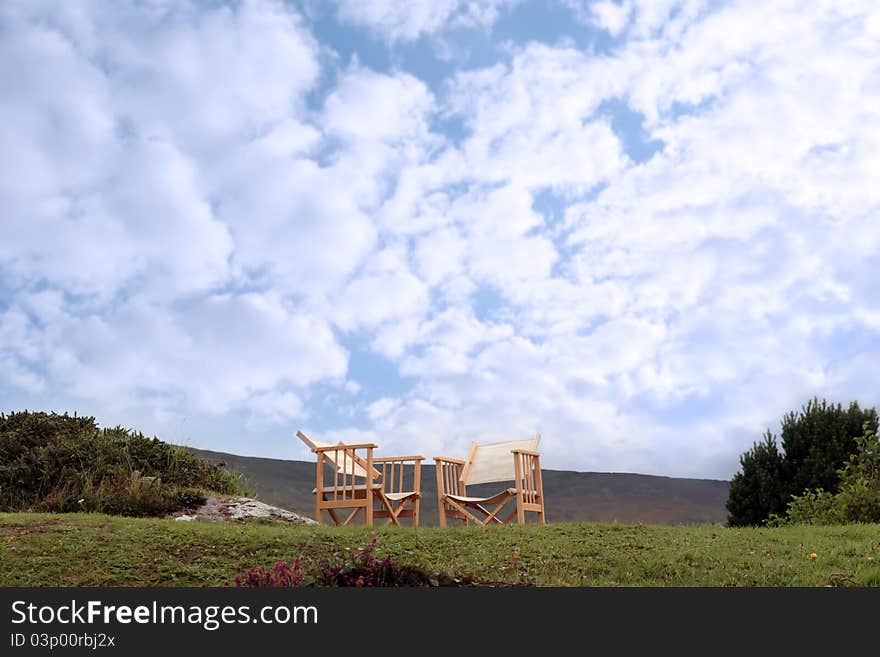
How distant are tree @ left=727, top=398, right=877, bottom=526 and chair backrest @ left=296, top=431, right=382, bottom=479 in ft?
18.5

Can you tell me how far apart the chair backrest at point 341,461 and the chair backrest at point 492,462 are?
116 cm

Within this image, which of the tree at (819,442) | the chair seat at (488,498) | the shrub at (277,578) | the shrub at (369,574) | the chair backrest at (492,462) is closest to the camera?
the shrub at (277,578)

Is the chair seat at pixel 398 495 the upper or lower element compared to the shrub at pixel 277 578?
upper

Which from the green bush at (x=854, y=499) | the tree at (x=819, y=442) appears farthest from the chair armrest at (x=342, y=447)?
the tree at (x=819, y=442)

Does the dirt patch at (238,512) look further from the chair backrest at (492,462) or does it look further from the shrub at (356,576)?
the shrub at (356,576)

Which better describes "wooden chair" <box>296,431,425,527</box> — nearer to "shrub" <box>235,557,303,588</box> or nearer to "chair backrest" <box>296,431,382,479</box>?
"chair backrest" <box>296,431,382,479</box>

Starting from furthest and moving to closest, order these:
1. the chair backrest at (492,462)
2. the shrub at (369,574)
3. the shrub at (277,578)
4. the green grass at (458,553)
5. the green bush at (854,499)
→ the chair backrest at (492,462)
the green bush at (854,499)
the green grass at (458,553)
the shrub at (369,574)
the shrub at (277,578)

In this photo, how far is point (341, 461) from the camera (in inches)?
322

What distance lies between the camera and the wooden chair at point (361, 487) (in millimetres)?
7648

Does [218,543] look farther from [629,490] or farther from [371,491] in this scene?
[629,490]

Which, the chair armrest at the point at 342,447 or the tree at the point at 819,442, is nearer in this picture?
the chair armrest at the point at 342,447

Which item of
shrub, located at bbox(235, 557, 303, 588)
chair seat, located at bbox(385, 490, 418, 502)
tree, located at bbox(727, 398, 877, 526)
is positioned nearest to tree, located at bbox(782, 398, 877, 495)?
tree, located at bbox(727, 398, 877, 526)

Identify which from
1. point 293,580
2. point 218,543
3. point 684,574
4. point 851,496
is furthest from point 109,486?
point 851,496

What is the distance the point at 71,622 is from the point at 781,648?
313 centimetres
